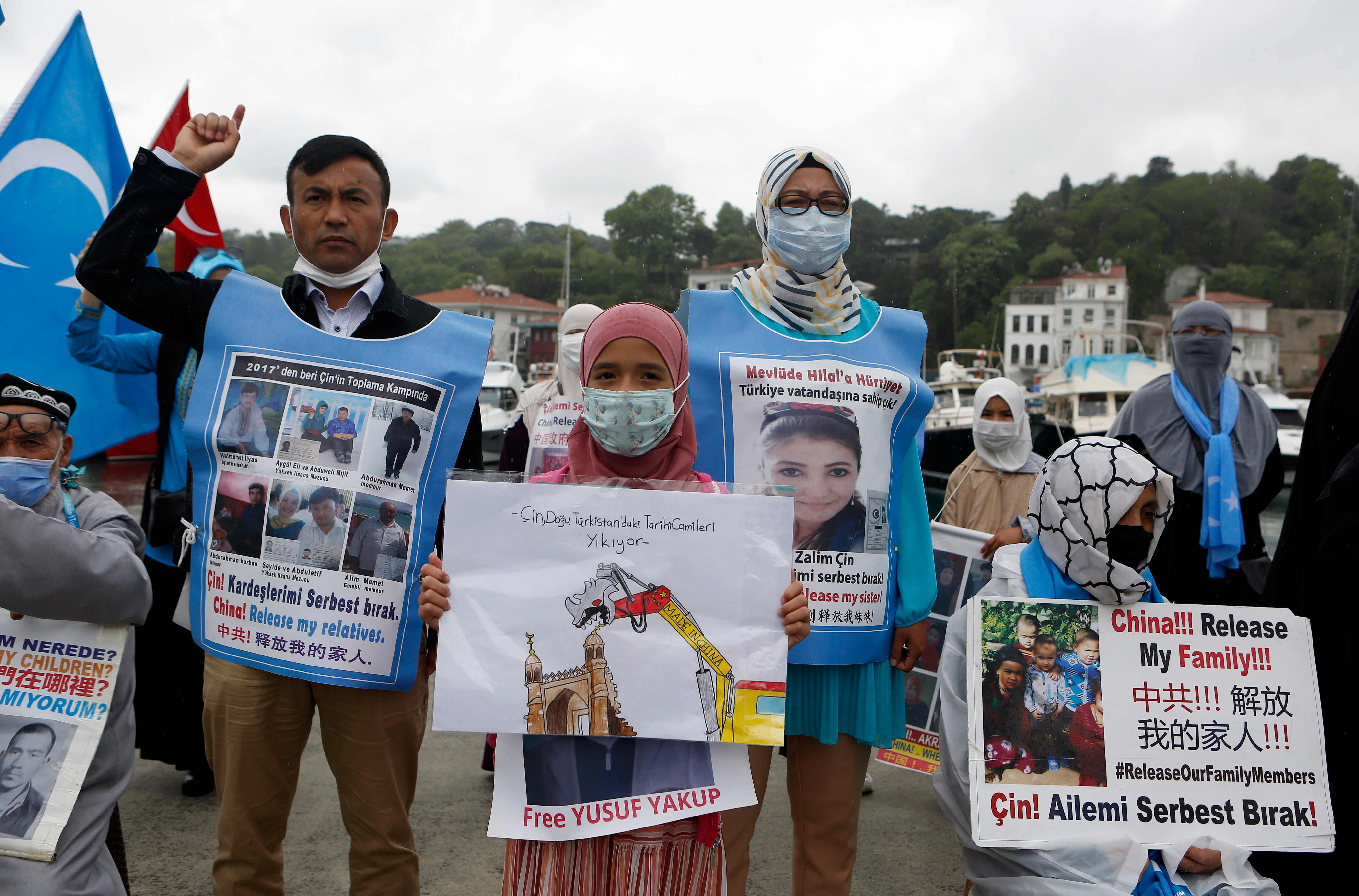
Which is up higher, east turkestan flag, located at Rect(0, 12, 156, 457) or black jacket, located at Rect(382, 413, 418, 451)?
east turkestan flag, located at Rect(0, 12, 156, 457)

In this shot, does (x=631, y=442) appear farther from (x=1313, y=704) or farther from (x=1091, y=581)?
(x=1313, y=704)

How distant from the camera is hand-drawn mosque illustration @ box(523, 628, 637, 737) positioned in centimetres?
186

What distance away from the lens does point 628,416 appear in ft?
6.57

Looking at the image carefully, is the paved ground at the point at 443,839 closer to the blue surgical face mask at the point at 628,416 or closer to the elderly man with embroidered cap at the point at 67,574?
the elderly man with embroidered cap at the point at 67,574

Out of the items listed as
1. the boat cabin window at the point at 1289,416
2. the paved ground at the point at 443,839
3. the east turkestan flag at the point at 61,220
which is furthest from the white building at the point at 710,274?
the paved ground at the point at 443,839

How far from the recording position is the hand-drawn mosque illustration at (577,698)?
186cm

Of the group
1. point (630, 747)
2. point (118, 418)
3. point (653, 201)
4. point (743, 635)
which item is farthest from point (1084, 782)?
point (653, 201)

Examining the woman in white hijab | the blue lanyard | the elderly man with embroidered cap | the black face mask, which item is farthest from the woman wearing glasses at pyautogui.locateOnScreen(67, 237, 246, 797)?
the black face mask

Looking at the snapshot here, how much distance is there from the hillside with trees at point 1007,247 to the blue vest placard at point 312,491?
165ft

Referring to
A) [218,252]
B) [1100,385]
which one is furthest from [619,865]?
[1100,385]

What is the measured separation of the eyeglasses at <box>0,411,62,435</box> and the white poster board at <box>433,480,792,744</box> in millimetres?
Answer: 1268

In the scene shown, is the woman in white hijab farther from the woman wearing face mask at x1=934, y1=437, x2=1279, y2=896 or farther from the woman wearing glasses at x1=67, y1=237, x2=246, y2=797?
the woman wearing face mask at x1=934, y1=437, x2=1279, y2=896

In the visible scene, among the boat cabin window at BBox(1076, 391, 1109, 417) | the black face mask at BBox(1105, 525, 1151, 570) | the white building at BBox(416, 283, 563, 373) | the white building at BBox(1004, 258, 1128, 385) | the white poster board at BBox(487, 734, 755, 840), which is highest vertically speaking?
the white building at BBox(1004, 258, 1128, 385)

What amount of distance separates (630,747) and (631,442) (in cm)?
65
